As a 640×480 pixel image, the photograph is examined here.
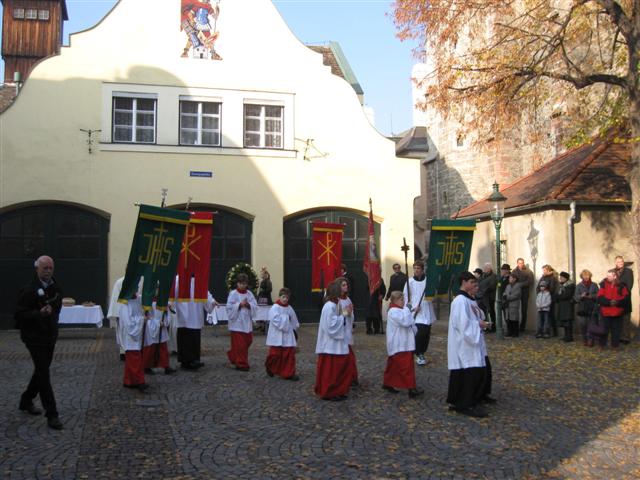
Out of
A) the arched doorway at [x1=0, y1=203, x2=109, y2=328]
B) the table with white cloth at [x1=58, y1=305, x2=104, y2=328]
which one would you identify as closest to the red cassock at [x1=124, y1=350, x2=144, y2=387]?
the table with white cloth at [x1=58, y1=305, x2=104, y2=328]

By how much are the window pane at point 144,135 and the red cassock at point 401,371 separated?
13.2 m

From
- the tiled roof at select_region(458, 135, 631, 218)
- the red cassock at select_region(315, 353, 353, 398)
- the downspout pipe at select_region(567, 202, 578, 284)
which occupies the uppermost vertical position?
the tiled roof at select_region(458, 135, 631, 218)

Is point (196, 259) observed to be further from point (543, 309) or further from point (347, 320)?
point (543, 309)

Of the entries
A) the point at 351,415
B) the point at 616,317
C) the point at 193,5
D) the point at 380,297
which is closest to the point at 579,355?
the point at 616,317

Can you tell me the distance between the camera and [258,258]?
2073 centimetres

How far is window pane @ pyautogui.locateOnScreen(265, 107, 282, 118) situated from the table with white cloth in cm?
826

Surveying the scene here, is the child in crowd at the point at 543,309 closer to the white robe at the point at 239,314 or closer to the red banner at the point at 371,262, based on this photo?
the red banner at the point at 371,262

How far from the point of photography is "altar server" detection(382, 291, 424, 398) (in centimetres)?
938

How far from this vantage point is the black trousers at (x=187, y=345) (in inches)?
458

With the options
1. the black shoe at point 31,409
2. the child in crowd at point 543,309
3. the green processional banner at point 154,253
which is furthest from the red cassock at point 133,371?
the child in crowd at point 543,309

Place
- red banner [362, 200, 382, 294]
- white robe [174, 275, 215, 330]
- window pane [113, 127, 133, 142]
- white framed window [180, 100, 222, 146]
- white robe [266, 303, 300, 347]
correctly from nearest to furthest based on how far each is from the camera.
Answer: white robe [266, 303, 300, 347] < white robe [174, 275, 215, 330] < red banner [362, 200, 382, 294] < window pane [113, 127, 133, 142] < white framed window [180, 100, 222, 146]

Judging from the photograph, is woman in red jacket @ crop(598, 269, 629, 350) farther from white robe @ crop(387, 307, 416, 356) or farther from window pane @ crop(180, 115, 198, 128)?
window pane @ crop(180, 115, 198, 128)

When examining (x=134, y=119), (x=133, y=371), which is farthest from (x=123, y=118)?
(x=133, y=371)

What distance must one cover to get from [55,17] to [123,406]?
41572 millimetres
